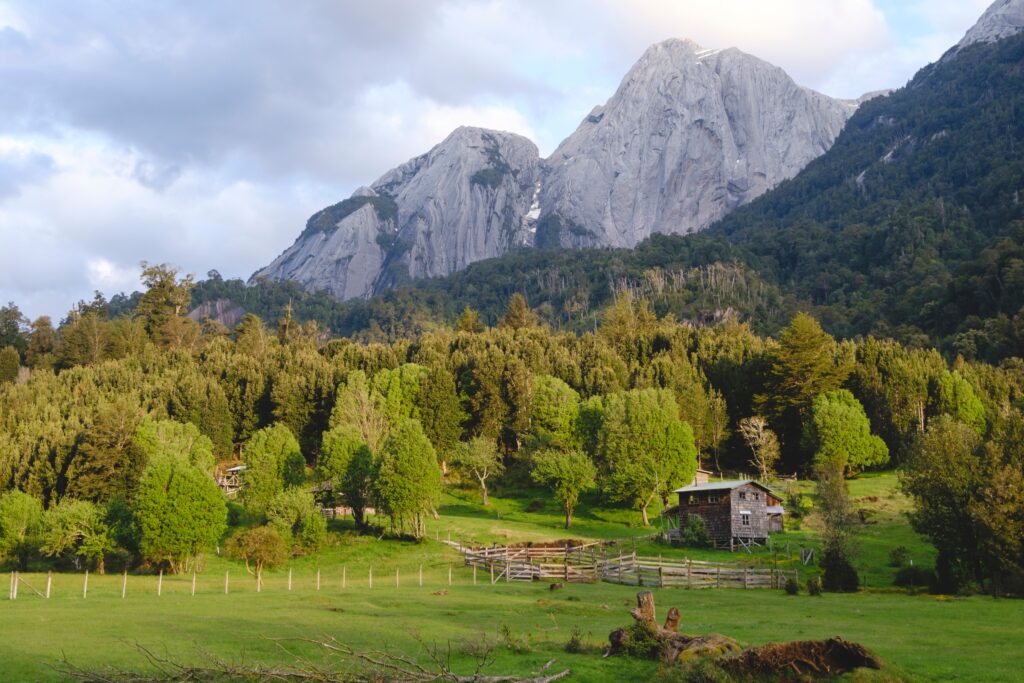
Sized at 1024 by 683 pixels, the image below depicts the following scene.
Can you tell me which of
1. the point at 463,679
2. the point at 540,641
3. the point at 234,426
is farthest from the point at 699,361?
the point at 463,679

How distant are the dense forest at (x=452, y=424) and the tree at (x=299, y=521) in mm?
180

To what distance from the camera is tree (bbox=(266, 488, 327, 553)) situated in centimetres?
6569

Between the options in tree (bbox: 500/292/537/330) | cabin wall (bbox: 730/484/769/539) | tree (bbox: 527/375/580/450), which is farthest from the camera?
tree (bbox: 500/292/537/330)

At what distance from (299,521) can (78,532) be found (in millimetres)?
15947

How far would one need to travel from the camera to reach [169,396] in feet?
360

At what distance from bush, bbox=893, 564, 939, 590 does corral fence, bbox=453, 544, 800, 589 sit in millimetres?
5671

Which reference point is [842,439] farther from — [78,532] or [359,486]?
[78,532]

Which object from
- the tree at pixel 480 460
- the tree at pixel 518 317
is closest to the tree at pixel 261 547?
the tree at pixel 480 460

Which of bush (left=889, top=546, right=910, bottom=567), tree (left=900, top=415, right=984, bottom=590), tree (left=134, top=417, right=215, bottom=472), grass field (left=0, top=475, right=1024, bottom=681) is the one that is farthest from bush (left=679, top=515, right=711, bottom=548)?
tree (left=134, top=417, right=215, bottom=472)

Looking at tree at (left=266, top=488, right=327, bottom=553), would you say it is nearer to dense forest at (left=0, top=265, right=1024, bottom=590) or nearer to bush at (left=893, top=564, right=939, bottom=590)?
dense forest at (left=0, top=265, right=1024, bottom=590)

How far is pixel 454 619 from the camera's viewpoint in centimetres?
3294

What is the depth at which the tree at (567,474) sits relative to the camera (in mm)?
79125

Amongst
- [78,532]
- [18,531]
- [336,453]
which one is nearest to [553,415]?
[336,453]

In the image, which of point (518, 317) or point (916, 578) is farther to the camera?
point (518, 317)
